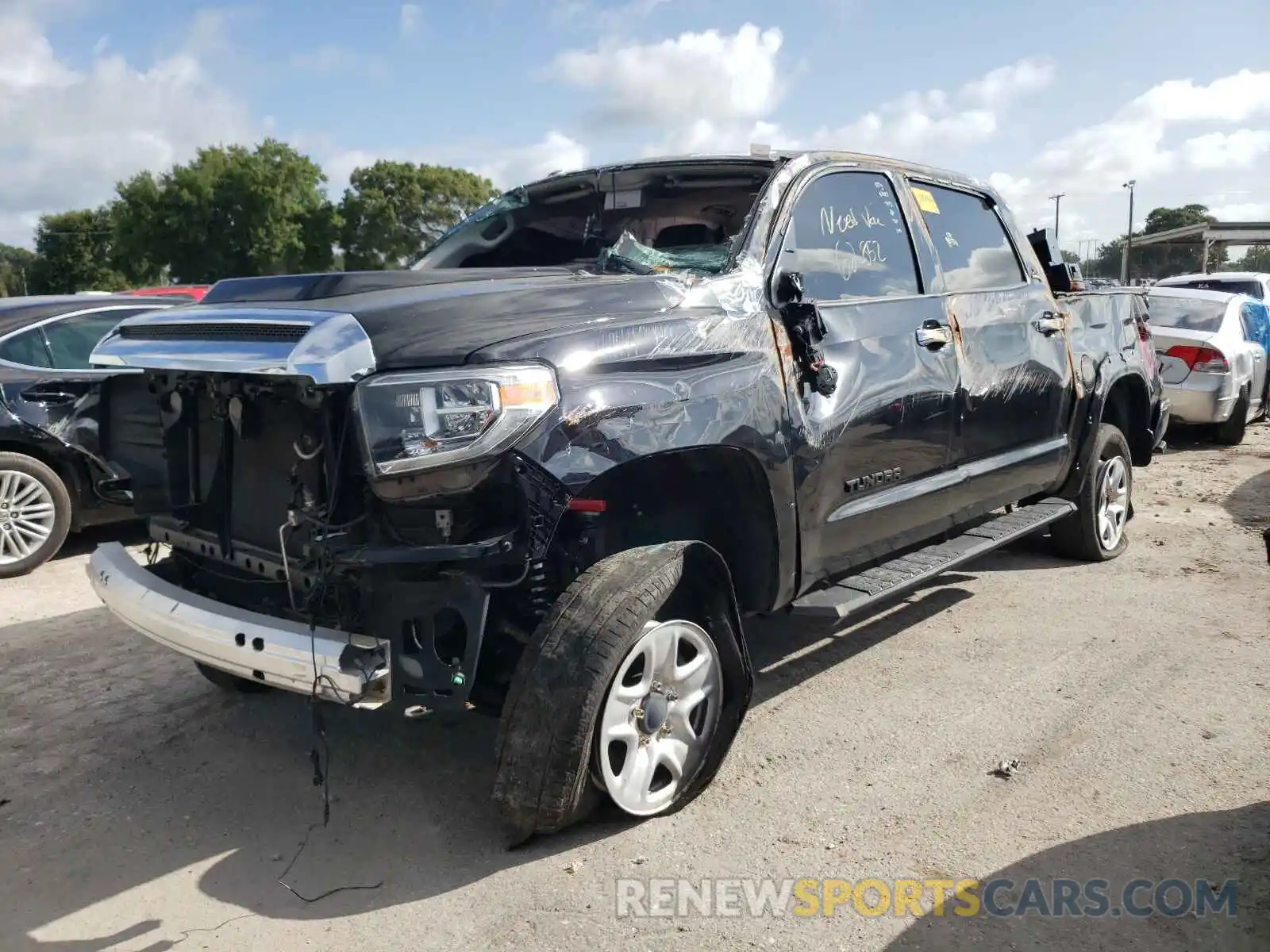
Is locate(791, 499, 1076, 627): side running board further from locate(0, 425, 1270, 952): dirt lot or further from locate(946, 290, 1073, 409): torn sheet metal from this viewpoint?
locate(946, 290, 1073, 409): torn sheet metal

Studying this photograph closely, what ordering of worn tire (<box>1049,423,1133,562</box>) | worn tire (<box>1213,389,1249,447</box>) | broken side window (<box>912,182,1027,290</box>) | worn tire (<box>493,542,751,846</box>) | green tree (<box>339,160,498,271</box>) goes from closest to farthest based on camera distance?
worn tire (<box>493,542,751,846</box>)
broken side window (<box>912,182,1027,290</box>)
worn tire (<box>1049,423,1133,562</box>)
worn tire (<box>1213,389,1249,447</box>)
green tree (<box>339,160,498,271</box>)

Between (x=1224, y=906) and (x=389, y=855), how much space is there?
7.40 ft

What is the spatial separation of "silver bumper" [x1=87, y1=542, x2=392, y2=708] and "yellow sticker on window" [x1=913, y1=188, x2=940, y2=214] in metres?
3.10

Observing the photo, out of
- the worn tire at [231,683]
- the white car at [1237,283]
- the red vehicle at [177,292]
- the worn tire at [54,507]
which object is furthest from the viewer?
the white car at [1237,283]

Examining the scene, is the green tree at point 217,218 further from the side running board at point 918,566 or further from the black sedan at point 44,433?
the side running board at point 918,566

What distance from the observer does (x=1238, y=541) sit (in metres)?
6.32

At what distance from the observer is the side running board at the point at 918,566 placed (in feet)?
11.5

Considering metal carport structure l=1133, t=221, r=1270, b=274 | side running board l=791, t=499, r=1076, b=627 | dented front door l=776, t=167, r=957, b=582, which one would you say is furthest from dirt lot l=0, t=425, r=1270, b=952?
metal carport structure l=1133, t=221, r=1270, b=274

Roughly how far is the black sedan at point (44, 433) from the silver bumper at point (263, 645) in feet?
11.1

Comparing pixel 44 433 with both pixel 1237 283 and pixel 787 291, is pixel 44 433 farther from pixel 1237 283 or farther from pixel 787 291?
pixel 1237 283

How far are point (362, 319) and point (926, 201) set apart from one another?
2.83 meters

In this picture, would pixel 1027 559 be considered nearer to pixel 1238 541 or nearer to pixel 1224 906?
pixel 1238 541

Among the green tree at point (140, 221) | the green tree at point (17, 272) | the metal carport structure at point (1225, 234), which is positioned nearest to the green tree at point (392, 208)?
the green tree at point (140, 221)

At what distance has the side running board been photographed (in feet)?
11.5
